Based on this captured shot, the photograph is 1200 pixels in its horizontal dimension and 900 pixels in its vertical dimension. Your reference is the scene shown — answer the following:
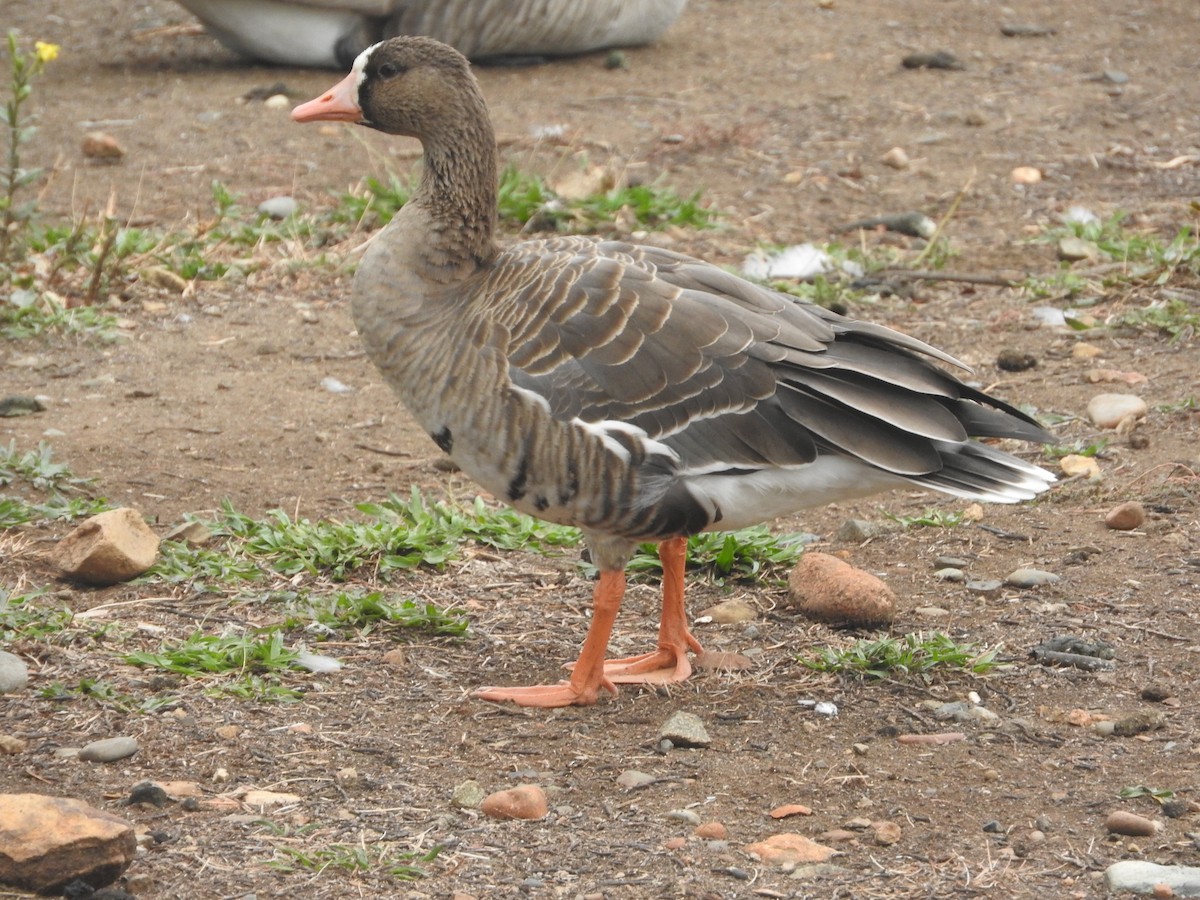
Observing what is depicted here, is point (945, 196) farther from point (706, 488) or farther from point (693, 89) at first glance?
point (706, 488)

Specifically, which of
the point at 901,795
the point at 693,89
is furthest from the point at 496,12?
the point at 901,795

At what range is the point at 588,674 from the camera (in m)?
4.59

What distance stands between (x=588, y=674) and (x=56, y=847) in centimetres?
176

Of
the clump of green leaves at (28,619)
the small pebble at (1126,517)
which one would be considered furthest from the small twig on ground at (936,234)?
the clump of green leaves at (28,619)

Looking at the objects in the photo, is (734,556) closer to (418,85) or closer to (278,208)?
(418,85)

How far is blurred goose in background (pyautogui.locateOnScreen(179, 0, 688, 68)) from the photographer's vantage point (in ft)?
36.2

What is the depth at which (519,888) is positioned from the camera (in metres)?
3.49

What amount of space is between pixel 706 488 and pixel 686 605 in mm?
960

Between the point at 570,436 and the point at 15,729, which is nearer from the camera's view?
the point at 15,729

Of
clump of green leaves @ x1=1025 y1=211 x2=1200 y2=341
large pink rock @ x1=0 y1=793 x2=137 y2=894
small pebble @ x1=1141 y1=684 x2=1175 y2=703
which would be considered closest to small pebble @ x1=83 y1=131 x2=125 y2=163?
clump of green leaves @ x1=1025 y1=211 x2=1200 y2=341

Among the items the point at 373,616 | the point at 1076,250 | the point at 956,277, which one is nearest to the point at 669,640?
the point at 373,616

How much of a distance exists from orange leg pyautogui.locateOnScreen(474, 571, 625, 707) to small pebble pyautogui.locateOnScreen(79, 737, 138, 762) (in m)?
1.06

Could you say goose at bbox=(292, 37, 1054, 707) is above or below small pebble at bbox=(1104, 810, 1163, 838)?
above

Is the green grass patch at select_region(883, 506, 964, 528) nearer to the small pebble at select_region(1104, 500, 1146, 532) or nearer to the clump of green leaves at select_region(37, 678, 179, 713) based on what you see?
the small pebble at select_region(1104, 500, 1146, 532)
